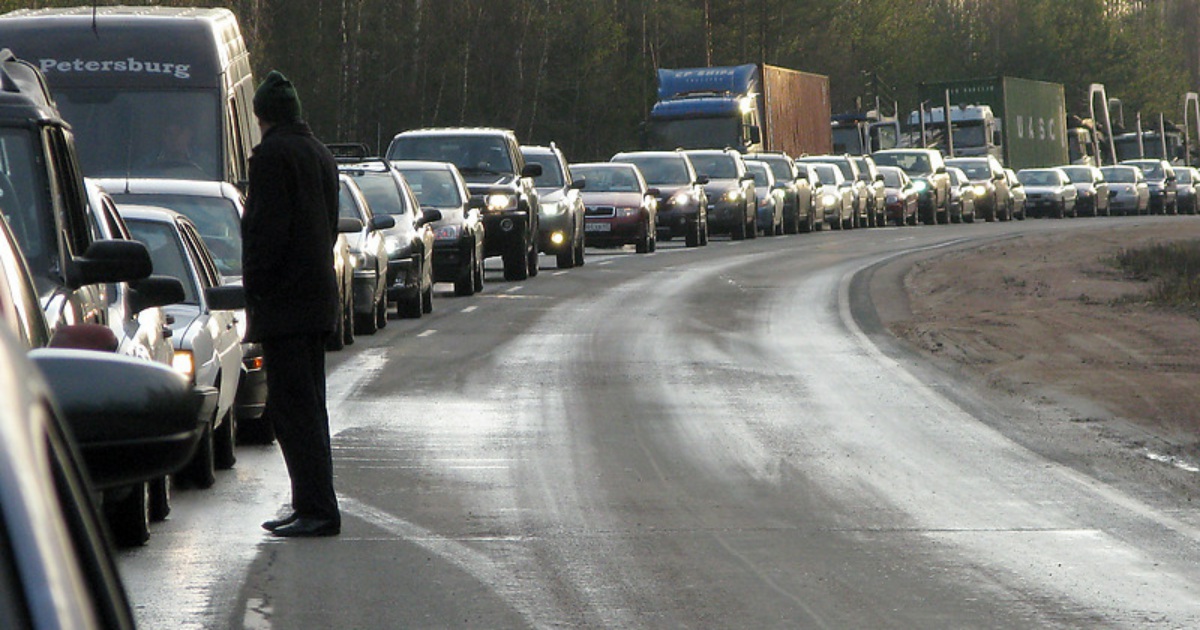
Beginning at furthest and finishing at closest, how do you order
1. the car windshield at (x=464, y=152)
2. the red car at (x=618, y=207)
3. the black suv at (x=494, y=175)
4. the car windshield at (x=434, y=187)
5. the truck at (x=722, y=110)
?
the truck at (x=722, y=110) → the red car at (x=618, y=207) → the car windshield at (x=464, y=152) → the black suv at (x=494, y=175) → the car windshield at (x=434, y=187)

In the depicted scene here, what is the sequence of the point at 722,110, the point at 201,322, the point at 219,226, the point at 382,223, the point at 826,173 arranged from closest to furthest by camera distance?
the point at 201,322, the point at 219,226, the point at 382,223, the point at 722,110, the point at 826,173

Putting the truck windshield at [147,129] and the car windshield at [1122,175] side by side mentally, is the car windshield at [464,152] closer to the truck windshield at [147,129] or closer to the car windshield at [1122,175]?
the truck windshield at [147,129]

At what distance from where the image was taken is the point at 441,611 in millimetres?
6855

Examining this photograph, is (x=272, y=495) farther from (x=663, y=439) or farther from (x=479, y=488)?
(x=663, y=439)

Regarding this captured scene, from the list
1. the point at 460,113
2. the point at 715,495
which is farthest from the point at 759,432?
the point at 460,113

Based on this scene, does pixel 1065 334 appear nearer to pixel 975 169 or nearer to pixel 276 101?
pixel 276 101

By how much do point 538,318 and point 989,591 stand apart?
14946mm

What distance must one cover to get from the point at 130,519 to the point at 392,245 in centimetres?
1289

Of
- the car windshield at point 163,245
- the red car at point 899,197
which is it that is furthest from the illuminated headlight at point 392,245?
the red car at point 899,197

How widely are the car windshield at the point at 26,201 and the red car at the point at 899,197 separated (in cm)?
5030

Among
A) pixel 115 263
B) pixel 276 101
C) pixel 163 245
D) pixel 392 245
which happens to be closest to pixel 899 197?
pixel 392 245

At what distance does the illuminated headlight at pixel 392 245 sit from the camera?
20934 mm

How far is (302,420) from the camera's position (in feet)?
27.7

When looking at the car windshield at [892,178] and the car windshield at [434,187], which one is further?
the car windshield at [892,178]
